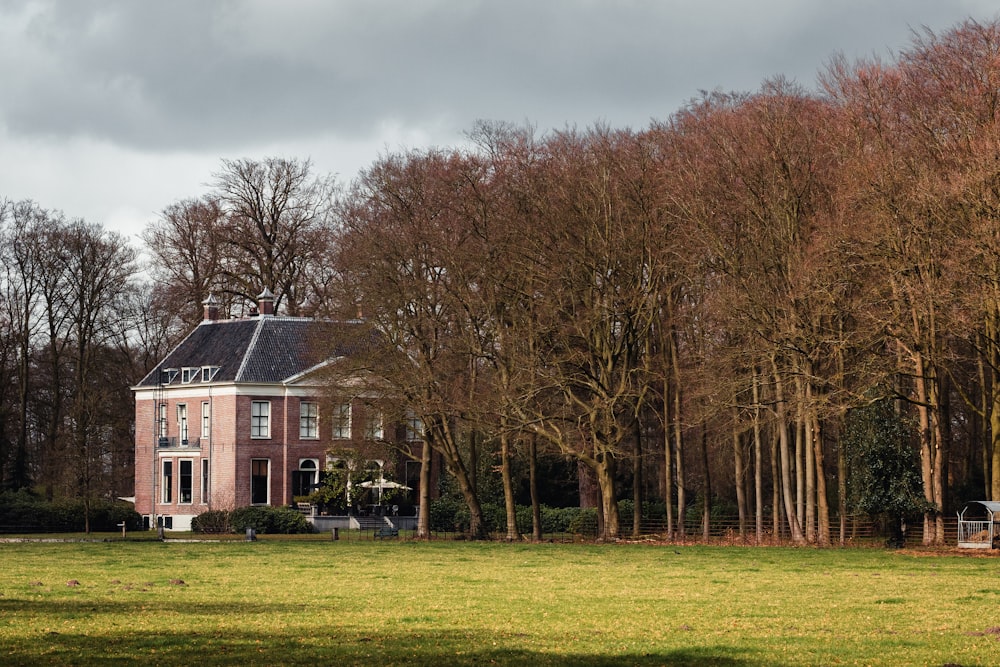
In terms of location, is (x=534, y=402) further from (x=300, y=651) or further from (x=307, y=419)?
(x=300, y=651)

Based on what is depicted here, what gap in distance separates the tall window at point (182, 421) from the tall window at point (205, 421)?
1339 mm

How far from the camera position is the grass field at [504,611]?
14.2m

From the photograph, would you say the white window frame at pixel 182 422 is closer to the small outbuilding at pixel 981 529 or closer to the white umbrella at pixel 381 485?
the white umbrella at pixel 381 485

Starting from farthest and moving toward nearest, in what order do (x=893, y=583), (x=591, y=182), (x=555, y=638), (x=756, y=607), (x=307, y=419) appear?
(x=307, y=419) → (x=591, y=182) → (x=893, y=583) → (x=756, y=607) → (x=555, y=638)

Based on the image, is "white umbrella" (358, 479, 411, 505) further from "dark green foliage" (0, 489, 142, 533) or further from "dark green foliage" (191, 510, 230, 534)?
"dark green foliage" (0, 489, 142, 533)

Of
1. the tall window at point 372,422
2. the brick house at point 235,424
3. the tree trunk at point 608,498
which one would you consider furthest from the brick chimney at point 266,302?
the tree trunk at point 608,498

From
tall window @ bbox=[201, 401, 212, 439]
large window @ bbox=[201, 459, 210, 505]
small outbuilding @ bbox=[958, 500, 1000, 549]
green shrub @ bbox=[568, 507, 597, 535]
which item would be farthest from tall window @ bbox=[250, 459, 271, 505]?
small outbuilding @ bbox=[958, 500, 1000, 549]

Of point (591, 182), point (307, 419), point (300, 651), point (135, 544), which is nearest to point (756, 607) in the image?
point (300, 651)

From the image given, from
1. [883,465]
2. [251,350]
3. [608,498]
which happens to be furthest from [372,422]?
[251,350]

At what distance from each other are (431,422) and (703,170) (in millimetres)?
13770

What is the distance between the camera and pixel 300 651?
14.3m

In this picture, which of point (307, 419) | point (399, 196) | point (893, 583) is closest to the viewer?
point (893, 583)

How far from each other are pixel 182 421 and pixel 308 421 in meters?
7.14

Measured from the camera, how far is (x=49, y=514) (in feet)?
203
